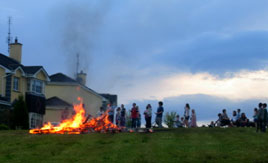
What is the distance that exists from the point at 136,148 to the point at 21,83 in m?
29.3

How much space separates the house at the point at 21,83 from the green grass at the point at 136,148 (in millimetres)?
20915

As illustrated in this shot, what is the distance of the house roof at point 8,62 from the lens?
43594mm

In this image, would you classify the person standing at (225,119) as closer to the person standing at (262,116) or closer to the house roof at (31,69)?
the person standing at (262,116)

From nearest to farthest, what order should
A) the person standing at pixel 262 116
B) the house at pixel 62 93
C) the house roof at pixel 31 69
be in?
the person standing at pixel 262 116, the house roof at pixel 31 69, the house at pixel 62 93

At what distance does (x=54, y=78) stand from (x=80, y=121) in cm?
3469

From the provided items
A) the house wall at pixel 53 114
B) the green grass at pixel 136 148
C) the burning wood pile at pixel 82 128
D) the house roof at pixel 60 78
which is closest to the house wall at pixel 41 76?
the house wall at pixel 53 114

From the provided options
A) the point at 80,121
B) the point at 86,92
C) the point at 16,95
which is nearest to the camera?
the point at 80,121

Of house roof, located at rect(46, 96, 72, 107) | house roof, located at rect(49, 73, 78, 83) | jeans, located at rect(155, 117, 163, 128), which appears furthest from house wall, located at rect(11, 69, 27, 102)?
jeans, located at rect(155, 117, 163, 128)

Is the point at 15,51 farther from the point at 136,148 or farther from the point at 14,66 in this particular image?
the point at 136,148

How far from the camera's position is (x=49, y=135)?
73.8 ft

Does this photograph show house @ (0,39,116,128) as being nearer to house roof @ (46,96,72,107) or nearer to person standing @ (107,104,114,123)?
house roof @ (46,96,72,107)

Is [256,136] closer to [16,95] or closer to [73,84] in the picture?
[16,95]

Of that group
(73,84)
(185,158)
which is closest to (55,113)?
(73,84)

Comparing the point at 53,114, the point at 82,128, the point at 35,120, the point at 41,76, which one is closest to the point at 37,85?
the point at 41,76
